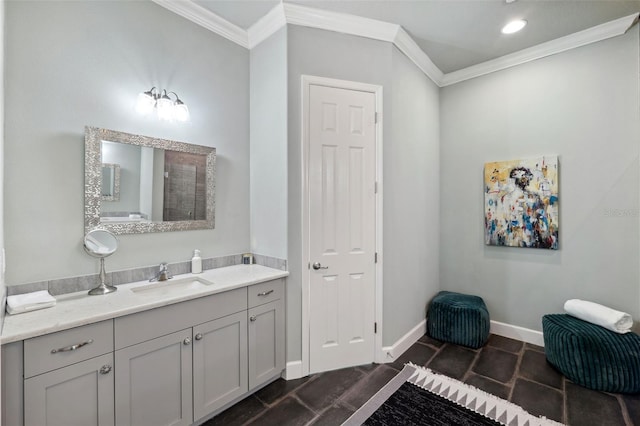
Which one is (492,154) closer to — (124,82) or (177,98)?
(177,98)

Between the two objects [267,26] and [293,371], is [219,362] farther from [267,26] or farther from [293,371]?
[267,26]

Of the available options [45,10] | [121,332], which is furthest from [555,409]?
[45,10]

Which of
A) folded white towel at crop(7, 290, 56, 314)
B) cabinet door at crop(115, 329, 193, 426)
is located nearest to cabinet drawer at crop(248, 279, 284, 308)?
Result: cabinet door at crop(115, 329, 193, 426)

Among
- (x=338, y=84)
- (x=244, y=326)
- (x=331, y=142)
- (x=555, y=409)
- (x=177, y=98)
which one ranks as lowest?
(x=555, y=409)

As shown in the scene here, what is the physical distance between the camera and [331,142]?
2.36m

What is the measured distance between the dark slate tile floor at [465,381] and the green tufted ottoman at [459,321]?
0.43ft

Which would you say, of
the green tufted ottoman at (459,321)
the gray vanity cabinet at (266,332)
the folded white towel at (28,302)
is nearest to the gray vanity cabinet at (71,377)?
the folded white towel at (28,302)

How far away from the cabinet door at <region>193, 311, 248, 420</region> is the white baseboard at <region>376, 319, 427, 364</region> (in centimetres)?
123

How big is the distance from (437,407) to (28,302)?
256 cm

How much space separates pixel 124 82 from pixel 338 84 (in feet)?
5.26

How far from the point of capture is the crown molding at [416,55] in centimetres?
255

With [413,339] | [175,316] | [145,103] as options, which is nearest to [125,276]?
[175,316]

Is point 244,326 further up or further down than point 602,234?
further down

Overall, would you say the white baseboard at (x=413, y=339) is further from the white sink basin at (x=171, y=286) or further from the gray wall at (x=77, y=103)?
the gray wall at (x=77, y=103)
